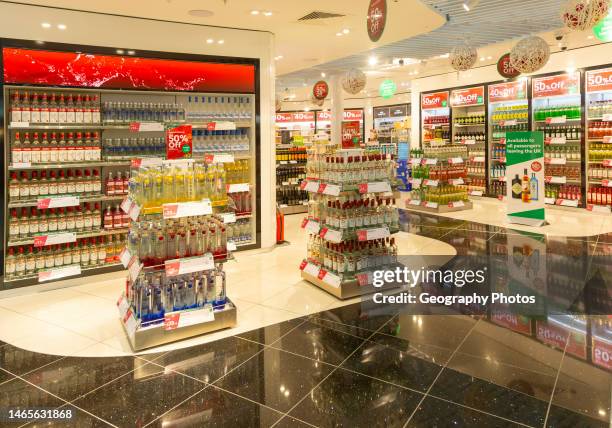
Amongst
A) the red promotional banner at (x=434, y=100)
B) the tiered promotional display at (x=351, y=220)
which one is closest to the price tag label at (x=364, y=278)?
the tiered promotional display at (x=351, y=220)

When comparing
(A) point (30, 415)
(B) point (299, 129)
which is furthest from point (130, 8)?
(B) point (299, 129)

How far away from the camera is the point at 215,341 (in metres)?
3.72

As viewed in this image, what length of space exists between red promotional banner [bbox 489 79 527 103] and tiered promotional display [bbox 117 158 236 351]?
9.91 m

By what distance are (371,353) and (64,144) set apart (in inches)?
173

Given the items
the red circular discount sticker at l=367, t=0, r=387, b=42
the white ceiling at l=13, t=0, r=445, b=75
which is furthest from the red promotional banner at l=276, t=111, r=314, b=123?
the red circular discount sticker at l=367, t=0, r=387, b=42

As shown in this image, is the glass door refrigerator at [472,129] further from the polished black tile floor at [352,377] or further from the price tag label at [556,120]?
the polished black tile floor at [352,377]

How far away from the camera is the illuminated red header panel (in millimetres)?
5086

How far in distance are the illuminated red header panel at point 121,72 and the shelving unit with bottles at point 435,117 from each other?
26.5 feet

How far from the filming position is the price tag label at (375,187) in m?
4.67

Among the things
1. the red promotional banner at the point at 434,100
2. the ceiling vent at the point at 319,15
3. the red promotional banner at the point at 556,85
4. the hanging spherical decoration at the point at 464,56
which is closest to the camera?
the ceiling vent at the point at 319,15

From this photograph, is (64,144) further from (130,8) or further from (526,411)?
(526,411)

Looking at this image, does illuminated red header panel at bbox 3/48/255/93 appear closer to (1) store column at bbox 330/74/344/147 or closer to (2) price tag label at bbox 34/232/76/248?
(2) price tag label at bbox 34/232/76/248

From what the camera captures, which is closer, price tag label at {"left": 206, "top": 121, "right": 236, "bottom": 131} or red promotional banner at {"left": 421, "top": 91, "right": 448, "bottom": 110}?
price tag label at {"left": 206, "top": 121, "right": 236, "bottom": 131}

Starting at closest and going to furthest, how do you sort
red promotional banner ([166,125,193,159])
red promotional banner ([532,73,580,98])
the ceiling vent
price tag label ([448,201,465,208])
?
red promotional banner ([166,125,193,159])
the ceiling vent
red promotional banner ([532,73,580,98])
price tag label ([448,201,465,208])
